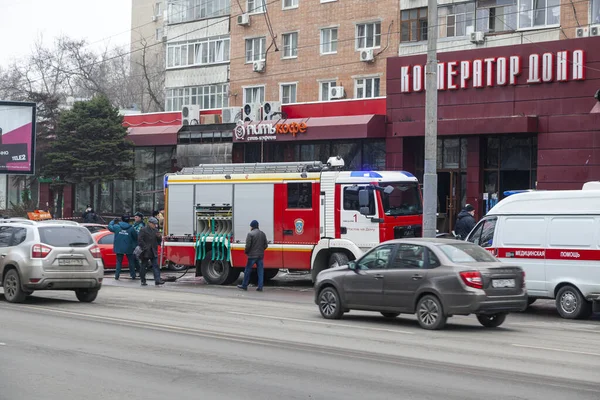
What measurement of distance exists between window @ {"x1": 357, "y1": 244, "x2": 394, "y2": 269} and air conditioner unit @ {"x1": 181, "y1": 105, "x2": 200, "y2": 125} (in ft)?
93.1

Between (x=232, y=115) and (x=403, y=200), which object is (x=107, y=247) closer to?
(x=403, y=200)

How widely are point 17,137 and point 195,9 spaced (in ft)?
56.8

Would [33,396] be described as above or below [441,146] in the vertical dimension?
below

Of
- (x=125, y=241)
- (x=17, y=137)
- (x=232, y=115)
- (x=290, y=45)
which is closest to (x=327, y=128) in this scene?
(x=232, y=115)

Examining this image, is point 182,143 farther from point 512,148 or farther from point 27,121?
point 512,148

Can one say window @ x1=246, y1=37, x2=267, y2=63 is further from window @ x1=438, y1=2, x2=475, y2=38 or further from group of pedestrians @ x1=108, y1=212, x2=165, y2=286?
group of pedestrians @ x1=108, y1=212, x2=165, y2=286

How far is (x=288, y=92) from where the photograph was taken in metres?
50.1

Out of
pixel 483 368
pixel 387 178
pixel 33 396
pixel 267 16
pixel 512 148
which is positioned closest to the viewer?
pixel 33 396

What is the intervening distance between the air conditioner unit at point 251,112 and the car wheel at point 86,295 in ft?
73.3

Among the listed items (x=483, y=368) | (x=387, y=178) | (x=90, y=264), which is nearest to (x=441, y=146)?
(x=387, y=178)

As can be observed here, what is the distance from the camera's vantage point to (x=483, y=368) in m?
11.4

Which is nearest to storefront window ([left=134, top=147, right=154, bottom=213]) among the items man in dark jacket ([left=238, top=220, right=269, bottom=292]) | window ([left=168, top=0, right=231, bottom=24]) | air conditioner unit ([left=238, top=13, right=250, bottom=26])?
air conditioner unit ([left=238, top=13, right=250, bottom=26])

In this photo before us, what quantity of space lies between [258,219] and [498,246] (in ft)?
25.7

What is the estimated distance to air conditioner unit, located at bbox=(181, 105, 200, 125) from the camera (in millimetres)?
44531
